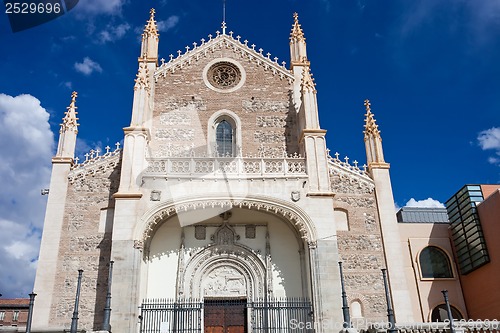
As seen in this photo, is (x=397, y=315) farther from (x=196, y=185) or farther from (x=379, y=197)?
(x=196, y=185)

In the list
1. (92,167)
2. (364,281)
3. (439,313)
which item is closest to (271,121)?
(92,167)

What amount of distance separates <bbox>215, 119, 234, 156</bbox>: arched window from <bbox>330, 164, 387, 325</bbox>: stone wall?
521cm

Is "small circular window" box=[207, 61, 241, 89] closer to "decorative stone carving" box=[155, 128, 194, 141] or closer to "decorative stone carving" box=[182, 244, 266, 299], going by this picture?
"decorative stone carving" box=[155, 128, 194, 141]

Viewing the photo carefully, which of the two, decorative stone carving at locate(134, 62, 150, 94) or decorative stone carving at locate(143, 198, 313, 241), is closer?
decorative stone carving at locate(143, 198, 313, 241)

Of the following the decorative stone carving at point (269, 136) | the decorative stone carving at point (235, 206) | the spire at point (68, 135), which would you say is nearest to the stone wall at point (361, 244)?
the decorative stone carving at point (235, 206)

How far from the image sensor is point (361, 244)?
21.2 m

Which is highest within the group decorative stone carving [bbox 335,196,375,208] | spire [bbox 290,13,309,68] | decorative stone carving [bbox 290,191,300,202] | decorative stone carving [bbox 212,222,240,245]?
spire [bbox 290,13,309,68]

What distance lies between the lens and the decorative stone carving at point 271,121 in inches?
963

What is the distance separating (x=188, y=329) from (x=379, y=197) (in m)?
10.4

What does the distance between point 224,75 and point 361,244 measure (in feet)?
37.6

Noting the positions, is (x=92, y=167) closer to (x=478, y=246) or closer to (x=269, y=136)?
(x=269, y=136)

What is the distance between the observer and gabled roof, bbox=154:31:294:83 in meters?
25.8

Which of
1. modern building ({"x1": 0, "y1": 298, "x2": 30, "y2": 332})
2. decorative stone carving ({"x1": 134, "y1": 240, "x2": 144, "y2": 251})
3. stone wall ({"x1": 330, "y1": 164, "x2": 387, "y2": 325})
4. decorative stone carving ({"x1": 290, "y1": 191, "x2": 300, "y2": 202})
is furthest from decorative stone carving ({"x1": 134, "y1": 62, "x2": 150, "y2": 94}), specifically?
modern building ({"x1": 0, "y1": 298, "x2": 30, "y2": 332})

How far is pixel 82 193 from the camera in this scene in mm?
21625
